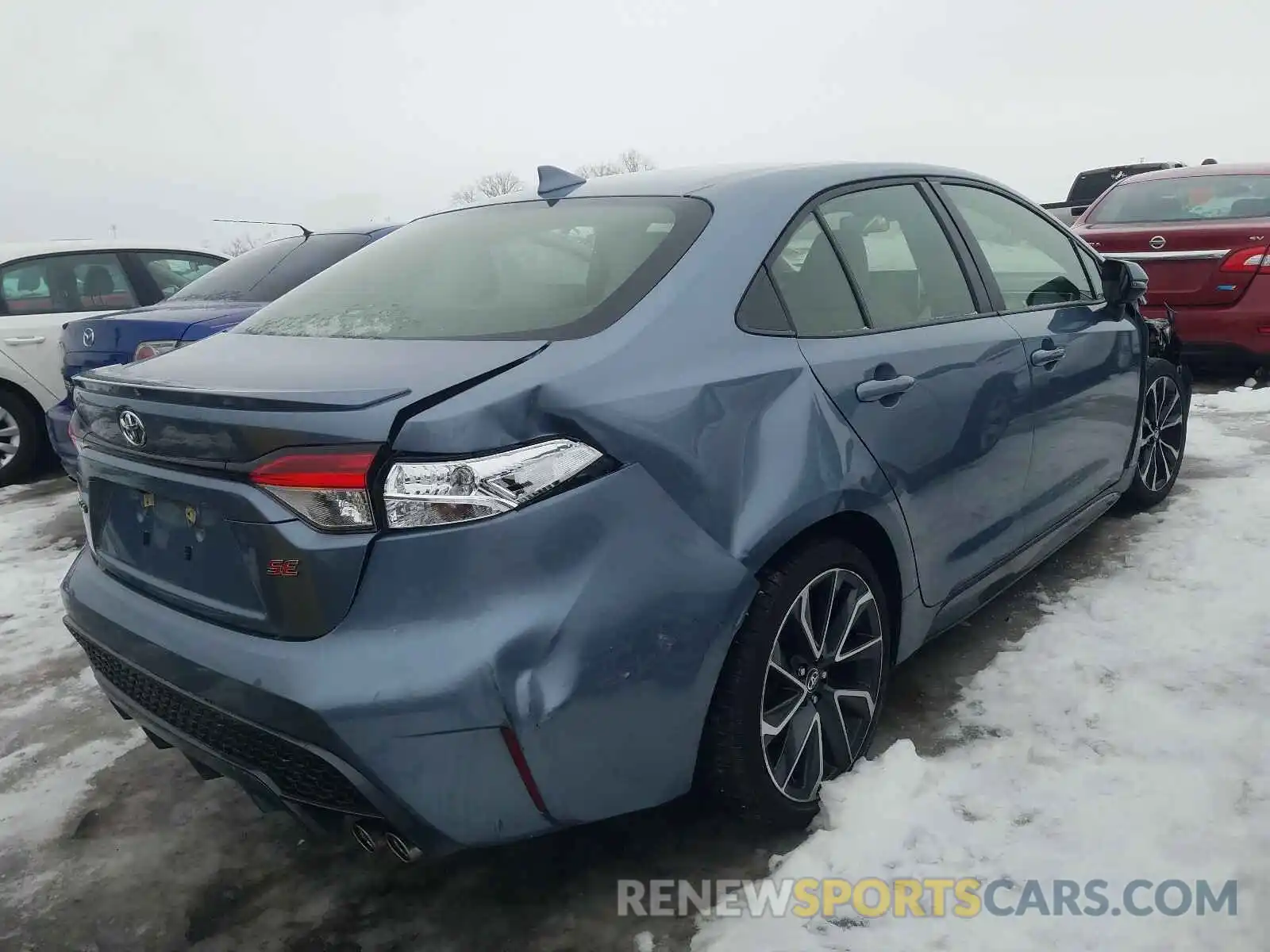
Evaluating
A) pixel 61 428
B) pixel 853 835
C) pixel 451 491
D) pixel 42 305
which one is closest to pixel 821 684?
pixel 853 835

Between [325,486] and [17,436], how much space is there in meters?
5.89

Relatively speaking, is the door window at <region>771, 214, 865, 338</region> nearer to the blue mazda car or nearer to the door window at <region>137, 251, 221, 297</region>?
the blue mazda car

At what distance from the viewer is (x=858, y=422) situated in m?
2.26

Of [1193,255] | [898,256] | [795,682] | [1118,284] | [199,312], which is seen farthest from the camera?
[1193,255]

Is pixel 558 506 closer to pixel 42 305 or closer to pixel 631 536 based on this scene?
pixel 631 536

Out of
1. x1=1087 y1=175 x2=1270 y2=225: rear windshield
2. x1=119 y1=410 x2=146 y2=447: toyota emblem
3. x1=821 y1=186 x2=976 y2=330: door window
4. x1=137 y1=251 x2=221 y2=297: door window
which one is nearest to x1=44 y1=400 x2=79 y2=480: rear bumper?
x1=137 y1=251 x2=221 y2=297: door window

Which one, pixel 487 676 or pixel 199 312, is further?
pixel 199 312

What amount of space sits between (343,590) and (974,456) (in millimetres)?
1765

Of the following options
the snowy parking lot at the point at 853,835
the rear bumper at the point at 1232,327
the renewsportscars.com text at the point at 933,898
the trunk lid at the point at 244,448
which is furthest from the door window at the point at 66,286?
the rear bumper at the point at 1232,327

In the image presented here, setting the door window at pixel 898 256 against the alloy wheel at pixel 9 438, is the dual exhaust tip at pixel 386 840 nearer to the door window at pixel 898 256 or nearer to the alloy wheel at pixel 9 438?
the door window at pixel 898 256

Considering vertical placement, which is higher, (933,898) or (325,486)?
(325,486)

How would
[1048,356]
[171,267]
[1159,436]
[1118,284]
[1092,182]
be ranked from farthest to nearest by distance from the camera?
[1092,182]
[171,267]
[1159,436]
[1118,284]
[1048,356]

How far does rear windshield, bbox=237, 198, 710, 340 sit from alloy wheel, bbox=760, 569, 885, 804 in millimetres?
795

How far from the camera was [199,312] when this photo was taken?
486 cm
